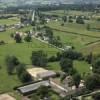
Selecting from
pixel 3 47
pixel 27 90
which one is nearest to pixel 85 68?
pixel 27 90

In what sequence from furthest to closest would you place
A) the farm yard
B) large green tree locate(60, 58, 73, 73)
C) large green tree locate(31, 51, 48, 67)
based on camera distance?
large green tree locate(31, 51, 48, 67)
the farm yard
large green tree locate(60, 58, 73, 73)

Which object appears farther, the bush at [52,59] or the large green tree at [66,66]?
the bush at [52,59]

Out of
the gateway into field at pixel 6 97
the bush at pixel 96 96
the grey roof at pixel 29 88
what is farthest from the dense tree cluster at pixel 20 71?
the bush at pixel 96 96

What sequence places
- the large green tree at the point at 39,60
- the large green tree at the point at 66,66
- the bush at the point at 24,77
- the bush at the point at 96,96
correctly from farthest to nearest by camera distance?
the large green tree at the point at 39,60 < the large green tree at the point at 66,66 < the bush at the point at 24,77 < the bush at the point at 96,96

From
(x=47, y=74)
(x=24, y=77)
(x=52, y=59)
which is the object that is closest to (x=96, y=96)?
(x=47, y=74)

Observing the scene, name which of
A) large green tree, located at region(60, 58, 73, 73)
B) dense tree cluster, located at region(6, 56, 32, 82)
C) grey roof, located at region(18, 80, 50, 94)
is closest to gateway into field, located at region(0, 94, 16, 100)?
grey roof, located at region(18, 80, 50, 94)

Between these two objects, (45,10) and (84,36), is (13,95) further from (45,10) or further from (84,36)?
(45,10)

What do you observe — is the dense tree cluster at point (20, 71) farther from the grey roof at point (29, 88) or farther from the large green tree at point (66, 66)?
the large green tree at point (66, 66)

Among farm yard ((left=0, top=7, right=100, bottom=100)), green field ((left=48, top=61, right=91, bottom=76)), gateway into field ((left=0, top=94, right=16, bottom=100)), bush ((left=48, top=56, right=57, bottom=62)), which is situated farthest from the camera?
bush ((left=48, top=56, right=57, bottom=62))

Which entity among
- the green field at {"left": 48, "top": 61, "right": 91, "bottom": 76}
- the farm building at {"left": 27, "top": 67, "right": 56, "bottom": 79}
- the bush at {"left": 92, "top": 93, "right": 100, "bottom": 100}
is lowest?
the green field at {"left": 48, "top": 61, "right": 91, "bottom": 76}

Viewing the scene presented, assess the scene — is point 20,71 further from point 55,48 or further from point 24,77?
point 55,48

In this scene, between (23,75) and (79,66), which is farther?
(79,66)

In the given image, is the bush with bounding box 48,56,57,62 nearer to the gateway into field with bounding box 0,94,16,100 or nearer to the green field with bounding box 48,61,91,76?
the green field with bounding box 48,61,91,76
